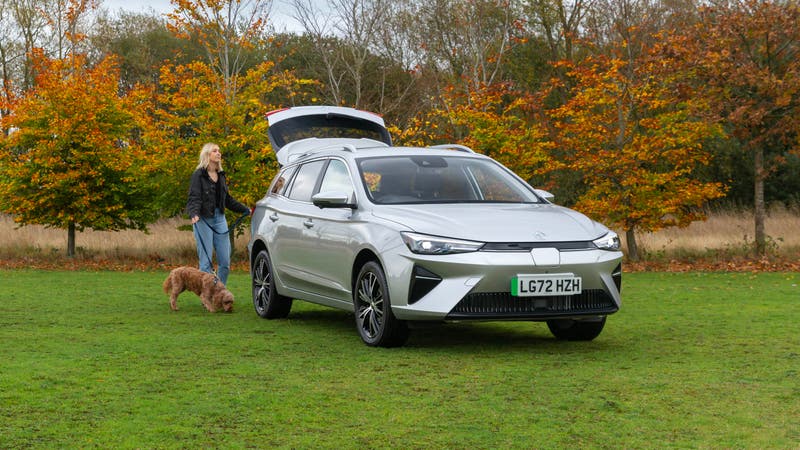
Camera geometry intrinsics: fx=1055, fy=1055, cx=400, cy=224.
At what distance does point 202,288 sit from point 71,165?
12.0 meters

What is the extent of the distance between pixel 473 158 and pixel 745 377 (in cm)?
398

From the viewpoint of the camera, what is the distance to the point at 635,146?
69.8 feet

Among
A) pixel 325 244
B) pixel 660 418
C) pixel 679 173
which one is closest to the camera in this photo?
pixel 660 418

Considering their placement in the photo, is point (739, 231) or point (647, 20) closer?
point (647, 20)

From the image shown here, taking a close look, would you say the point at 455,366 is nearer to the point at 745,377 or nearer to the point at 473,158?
the point at 745,377

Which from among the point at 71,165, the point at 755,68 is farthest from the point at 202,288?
the point at 755,68

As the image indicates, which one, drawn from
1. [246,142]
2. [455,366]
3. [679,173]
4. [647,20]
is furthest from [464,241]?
[647,20]

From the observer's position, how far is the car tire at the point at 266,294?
11719 mm

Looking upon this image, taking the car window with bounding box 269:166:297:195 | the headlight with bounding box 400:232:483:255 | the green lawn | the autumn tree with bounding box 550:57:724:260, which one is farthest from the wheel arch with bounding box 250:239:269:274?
the autumn tree with bounding box 550:57:724:260

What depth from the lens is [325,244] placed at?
1020cm

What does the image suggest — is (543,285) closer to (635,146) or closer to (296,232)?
(296,232)

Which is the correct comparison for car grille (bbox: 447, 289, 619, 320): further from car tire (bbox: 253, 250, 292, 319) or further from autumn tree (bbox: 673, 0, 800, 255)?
autumn tree (bbox: 673, 0, 800, 255)

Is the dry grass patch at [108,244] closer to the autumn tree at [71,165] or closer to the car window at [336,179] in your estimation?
the autumn tree at [71,165]

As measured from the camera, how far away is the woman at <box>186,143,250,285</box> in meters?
13.2
